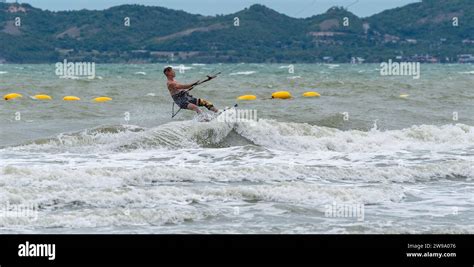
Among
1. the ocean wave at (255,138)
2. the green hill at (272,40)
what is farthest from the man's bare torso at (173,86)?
the green hill at (272,40)

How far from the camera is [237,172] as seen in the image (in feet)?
58.8

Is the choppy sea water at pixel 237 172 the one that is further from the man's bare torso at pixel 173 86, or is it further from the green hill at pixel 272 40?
the green hill at pixel 272 40

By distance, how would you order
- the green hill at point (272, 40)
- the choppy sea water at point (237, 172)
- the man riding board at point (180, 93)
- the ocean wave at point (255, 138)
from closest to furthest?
the choppy sea water at point (237, 172), the man riding board at point (180, 93), the ocean wave at point (255, 138), the green hill at point (272, 40)

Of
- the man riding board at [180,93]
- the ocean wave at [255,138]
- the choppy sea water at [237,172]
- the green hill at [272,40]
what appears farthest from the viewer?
the green hill at [272,40]

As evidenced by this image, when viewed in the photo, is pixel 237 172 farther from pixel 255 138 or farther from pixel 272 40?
pixel 272 40

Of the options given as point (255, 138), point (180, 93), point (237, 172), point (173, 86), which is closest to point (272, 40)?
point (255, 138)

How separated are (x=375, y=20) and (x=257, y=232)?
17492cm

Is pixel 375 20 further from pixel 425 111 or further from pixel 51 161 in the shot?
pixel 51 161

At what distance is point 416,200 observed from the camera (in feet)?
50.5

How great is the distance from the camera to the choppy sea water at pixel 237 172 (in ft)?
43.2

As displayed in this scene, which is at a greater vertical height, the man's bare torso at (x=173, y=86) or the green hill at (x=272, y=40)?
the green hill at (x=272, y=40)

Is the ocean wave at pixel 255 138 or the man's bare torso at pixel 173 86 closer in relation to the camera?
the man's bare torso at pixel 173 86

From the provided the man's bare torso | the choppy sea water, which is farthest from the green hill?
the man's bare torso

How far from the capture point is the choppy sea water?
1318 cm
